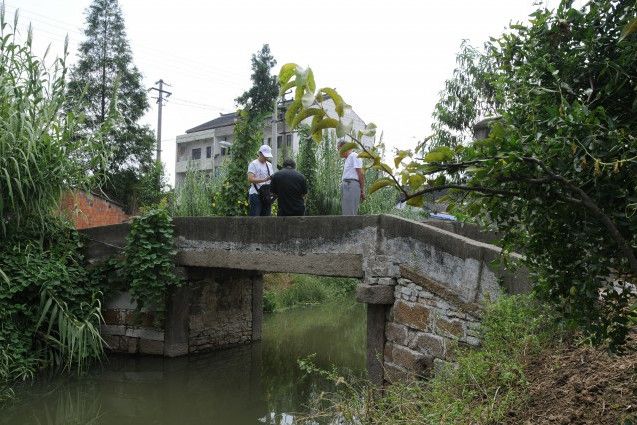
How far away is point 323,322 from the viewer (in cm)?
1284

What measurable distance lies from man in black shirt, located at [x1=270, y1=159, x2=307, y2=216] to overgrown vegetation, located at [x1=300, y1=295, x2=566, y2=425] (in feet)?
13.3

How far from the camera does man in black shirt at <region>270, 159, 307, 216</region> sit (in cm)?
812

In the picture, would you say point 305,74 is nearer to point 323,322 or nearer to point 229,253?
point 229,253

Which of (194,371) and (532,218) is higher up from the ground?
(532,218)

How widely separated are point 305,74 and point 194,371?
770 centimetres

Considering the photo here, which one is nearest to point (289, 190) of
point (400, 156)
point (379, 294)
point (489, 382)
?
point (379, 294)

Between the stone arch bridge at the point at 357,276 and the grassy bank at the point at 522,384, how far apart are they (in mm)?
502

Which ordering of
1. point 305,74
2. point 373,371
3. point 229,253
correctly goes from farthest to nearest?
point 229,253 < point 373,371 < point 305,74

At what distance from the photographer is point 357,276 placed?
21.3 feet

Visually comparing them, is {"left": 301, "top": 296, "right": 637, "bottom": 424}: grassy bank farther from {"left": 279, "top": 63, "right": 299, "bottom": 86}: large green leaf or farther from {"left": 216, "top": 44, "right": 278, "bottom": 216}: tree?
{"left": 216, "top": 44, "right": 278, "bottom": 216}: tree

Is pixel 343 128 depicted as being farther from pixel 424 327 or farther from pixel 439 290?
pixel 424 327

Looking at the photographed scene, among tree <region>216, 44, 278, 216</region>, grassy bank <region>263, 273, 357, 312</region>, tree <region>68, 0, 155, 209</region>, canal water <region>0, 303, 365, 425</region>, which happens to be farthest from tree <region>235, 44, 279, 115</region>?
canal water <region>0, 303, 365, 425</region>

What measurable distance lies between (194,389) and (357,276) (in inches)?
116

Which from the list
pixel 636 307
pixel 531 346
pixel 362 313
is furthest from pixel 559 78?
pixel 362 313
